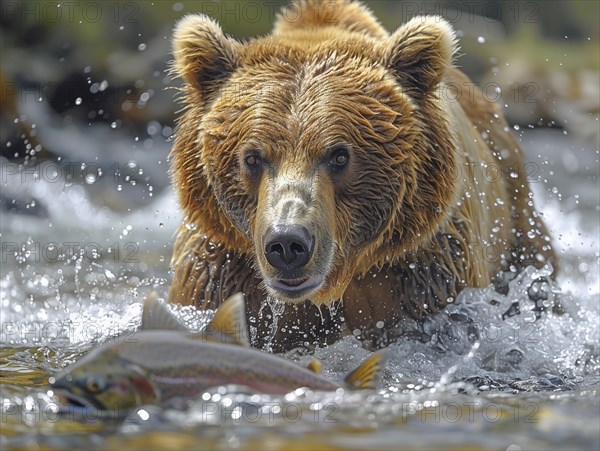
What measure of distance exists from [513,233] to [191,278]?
7.17ft

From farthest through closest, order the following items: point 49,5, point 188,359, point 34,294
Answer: point 49,5
point 34,294
point 188,359

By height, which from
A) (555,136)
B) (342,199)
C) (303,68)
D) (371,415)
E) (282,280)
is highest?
(555,136)

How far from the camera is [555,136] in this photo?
52.3 ft

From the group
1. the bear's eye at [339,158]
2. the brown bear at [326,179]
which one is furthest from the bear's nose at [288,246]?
the bear's eye at [339,158]

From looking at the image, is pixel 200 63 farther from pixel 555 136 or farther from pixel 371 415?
pixel 555 136

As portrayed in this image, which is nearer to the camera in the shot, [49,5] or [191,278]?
[191,278]

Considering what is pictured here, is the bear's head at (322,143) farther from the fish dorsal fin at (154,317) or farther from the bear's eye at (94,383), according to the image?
the bear's eye at (94,383)

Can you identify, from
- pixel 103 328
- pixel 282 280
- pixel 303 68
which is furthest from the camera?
pixel 103 328

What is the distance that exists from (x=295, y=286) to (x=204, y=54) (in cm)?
145

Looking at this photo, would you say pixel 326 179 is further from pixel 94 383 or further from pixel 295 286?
pixel 94 383

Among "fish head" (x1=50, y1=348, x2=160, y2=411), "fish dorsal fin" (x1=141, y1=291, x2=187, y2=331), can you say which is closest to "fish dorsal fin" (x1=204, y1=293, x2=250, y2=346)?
"fish dorsal fin" (x1=141, y1=291, x2=187, y2=331)

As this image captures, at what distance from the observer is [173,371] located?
11.4 feet

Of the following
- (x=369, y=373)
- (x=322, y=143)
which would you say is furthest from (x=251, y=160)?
(x=369, y=373)

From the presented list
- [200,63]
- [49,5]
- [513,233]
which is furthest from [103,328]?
[49,5]
